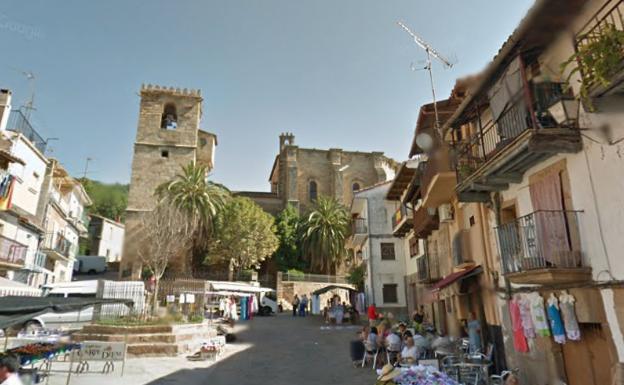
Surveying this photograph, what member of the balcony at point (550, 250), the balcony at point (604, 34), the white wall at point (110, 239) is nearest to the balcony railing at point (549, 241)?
the balcony at point (550, 250)

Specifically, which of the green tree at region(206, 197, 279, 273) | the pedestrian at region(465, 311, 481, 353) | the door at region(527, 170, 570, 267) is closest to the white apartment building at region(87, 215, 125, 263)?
the green tree at region(206, 197, 279, 273)

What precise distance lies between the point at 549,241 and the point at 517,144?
6.12 ft

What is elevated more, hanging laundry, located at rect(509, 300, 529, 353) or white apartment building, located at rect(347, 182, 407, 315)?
white apartment building, located at rect(347, 182, 407, 315)

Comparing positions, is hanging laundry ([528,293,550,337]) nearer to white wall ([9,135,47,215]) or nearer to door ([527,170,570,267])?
door ([527,170,570,267])

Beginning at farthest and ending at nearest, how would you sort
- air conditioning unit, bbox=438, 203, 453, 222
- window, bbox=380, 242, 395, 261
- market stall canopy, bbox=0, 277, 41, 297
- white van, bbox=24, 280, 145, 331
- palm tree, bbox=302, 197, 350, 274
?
1. palm tree, bbox=302, 197, 350, 274
2. window, bbox=380, 242, 395, 261
3. market stall canopy, bbox=0, 277, 41, 297
4. white van, bbox=24, 280, 145, 331
5. air conditioning unit, bbox=438, 203, 453, 222

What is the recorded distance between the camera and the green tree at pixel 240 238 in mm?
35375

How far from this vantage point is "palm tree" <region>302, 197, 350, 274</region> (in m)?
39.2

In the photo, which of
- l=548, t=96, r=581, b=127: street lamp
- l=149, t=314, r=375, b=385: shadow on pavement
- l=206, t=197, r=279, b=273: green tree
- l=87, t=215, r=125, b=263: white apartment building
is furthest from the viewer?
l=87, t=215, r=125, b=263: white apartment building

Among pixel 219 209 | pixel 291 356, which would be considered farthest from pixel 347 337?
pixel 219 209

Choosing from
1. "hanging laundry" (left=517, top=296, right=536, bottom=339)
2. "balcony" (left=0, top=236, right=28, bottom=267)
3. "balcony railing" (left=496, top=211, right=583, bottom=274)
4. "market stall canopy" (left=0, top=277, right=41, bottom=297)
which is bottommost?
"hanging laundry" (left=517, top=296, right=536, bottom=339)

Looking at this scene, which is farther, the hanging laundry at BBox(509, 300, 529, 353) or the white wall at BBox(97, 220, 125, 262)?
the white wall at BBox(97, 220, 125, 262)

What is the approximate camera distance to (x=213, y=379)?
9961 millimetres

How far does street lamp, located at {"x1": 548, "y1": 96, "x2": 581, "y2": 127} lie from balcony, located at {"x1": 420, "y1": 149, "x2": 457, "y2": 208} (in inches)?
185

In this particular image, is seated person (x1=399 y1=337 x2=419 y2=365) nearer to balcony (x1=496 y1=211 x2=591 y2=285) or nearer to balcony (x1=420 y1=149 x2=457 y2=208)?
balcony (x1=496 y1=211 x2=591 y2=285)
